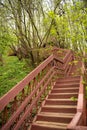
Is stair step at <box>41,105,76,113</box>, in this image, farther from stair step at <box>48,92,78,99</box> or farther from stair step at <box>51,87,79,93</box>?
stair step at <box>51,87,79,93</box>

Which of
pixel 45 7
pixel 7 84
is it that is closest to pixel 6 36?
pixel 7 84

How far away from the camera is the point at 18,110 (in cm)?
480

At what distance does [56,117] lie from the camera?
17.6 feet

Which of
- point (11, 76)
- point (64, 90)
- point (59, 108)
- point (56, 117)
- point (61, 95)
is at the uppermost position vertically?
point (11, 76)

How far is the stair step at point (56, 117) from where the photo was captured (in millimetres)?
5227

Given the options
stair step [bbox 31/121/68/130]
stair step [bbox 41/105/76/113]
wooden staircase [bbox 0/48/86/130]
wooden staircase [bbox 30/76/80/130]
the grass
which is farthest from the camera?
the grass

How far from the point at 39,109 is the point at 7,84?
3724 millimetres

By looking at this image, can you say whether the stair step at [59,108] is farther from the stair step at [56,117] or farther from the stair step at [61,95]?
the stair step at [61,95]


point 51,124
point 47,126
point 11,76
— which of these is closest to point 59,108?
point 51,124

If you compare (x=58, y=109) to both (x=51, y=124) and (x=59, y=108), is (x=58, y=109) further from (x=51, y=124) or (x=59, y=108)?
(x=51, y=124)

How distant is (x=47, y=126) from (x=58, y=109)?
962 millimetres

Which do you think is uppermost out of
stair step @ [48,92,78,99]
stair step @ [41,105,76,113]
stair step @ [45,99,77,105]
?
stair step @ [48,92,78,99]

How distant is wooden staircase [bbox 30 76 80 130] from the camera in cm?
516

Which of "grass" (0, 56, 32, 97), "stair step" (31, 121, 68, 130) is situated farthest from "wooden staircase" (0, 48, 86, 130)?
"grass" (0, 56, 32, 97)
